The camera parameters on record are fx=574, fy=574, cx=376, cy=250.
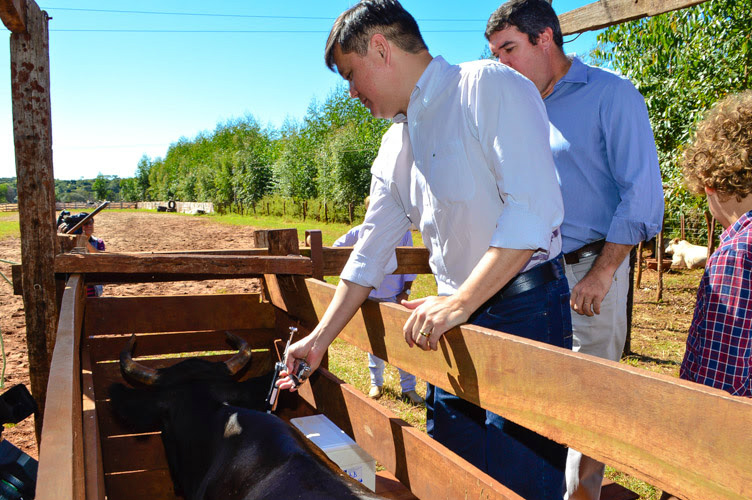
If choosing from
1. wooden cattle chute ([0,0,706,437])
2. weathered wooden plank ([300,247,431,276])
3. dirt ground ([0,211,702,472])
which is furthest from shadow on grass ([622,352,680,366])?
wooden cattle chute ([0,0,706,437])

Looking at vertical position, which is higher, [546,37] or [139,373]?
[546,37]

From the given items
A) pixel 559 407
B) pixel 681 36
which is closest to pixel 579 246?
pixel 559 407

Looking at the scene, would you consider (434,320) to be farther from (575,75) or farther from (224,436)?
(575,75)

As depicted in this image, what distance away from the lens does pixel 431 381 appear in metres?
1.78

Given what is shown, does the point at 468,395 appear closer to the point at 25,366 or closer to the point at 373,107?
the point at 373,107

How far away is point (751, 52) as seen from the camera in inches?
279

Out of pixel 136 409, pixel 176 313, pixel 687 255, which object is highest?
pixel 176 313

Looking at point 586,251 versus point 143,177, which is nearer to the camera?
point 586,251

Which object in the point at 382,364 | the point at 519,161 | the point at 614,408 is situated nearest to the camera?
the point at 614,408

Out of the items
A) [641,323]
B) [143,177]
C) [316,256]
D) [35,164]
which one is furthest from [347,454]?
[143,177]

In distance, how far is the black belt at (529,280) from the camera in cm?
172

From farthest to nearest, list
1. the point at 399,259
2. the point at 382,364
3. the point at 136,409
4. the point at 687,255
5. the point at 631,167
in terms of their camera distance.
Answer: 1. the point at 687,255
2. the point at 382,364
3. the point at 399,259
4. the point at 136,409
5. the point at 631,167

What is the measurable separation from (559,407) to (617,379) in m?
0.20

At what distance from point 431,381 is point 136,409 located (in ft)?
5.38
